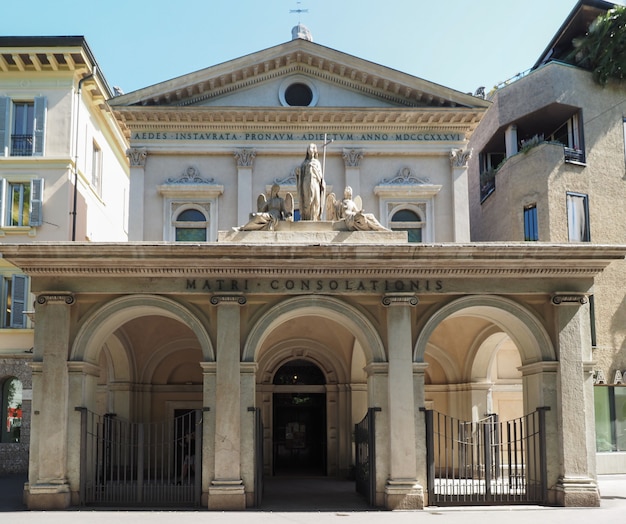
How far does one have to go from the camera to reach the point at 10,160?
2739 cm

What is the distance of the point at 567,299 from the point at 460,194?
10206 millimetres

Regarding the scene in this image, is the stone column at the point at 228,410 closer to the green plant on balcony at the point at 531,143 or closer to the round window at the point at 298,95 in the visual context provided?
the round window at the point at 298,95

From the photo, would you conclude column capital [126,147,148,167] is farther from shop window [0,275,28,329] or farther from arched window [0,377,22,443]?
arched window [0,377,22,443]

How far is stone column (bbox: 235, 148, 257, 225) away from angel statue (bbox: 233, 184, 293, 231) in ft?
26.8

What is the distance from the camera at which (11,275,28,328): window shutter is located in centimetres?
2645

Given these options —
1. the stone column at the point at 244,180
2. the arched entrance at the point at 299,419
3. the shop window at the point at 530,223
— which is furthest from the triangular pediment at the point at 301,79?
the arched entrance at the point at 299,419

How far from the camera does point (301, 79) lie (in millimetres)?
27000

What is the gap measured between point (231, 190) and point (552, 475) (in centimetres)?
1444

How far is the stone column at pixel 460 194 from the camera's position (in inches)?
1033

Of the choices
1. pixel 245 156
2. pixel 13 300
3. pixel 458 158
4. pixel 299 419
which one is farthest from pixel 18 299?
pixel 458 158

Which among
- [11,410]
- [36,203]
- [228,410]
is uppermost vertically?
[36,203]

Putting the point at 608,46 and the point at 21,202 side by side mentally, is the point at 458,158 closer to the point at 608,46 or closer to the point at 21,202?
the point at 608,46

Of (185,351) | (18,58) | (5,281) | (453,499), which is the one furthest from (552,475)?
(18,58)

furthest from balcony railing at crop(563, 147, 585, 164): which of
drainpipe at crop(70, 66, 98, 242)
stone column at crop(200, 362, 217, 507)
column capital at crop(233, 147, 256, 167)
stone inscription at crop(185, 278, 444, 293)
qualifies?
stone column at crop(200, 362, 217, 507)
